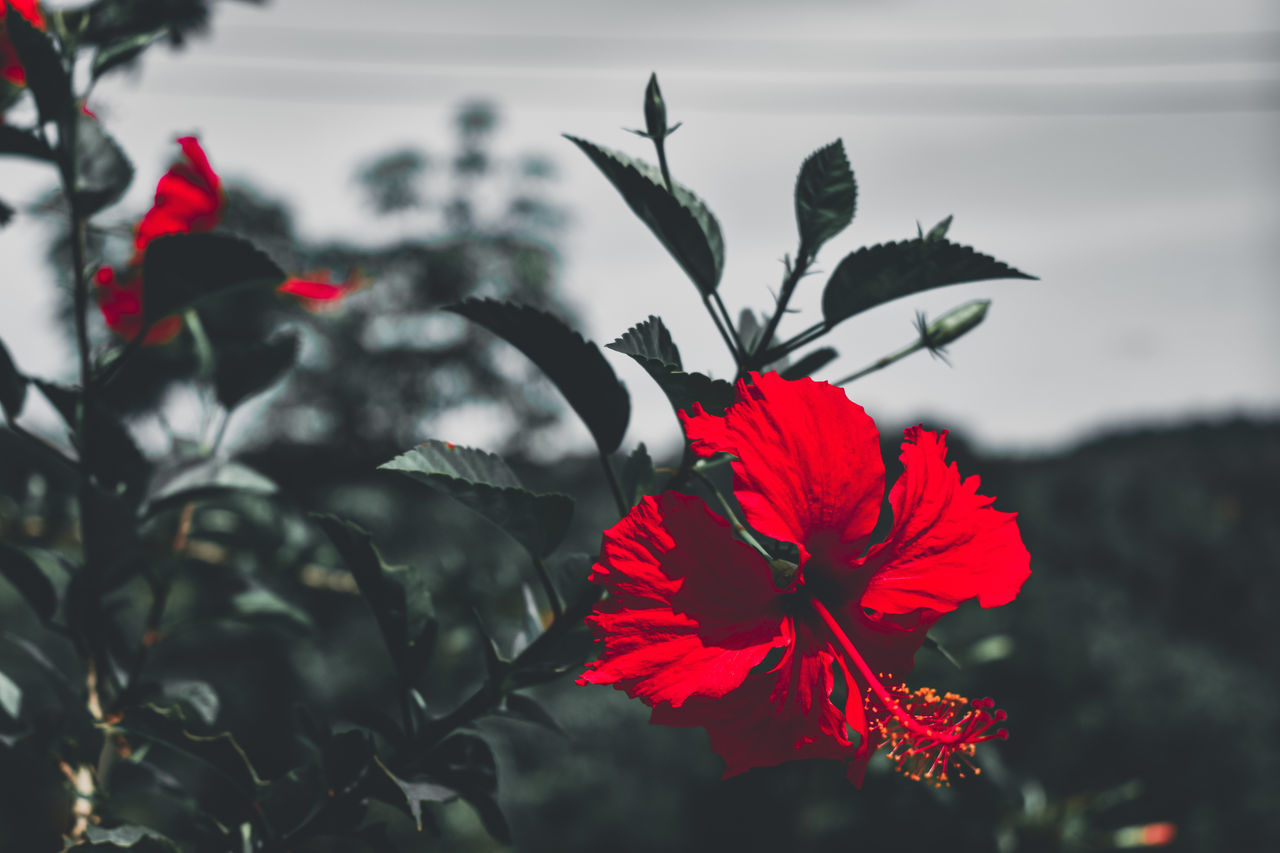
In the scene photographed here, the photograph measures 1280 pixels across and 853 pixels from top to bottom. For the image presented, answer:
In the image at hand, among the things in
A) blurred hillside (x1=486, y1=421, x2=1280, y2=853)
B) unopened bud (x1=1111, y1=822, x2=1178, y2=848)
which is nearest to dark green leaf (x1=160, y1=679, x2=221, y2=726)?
blurred hillside (x1=486, y1=421, x2=1280, y2=853)

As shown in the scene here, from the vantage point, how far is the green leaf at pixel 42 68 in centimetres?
76

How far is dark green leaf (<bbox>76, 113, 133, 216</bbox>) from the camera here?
882 millimetres

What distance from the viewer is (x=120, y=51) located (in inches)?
35.9

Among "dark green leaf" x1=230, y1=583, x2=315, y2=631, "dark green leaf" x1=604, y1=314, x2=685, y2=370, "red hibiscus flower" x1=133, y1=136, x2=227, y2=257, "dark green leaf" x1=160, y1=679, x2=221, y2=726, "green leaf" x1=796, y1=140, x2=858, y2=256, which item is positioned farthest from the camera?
"dark green leaf" x1=230, y1=583, x2=315, y2=631

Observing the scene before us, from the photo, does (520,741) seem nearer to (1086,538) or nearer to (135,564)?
(135,564)

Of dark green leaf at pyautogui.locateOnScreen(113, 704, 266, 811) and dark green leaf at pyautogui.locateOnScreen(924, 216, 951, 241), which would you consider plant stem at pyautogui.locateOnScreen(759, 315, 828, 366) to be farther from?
dark green leaf at pyautogui.locateOnScreen(113, 704, 266, 811)

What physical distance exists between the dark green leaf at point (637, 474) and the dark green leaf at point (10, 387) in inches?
23.1

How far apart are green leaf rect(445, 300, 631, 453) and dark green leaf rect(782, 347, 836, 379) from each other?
138 millimetres

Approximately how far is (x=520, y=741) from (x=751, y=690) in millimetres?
3374

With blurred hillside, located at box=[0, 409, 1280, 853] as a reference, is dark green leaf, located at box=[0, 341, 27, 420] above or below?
above

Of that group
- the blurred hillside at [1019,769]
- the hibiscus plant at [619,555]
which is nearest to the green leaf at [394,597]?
the hibiscus plant at [619,555]

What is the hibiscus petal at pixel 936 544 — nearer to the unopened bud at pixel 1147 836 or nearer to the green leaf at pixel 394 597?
the green leaf at pixel 394 597

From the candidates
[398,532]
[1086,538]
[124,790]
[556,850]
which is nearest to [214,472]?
[124,790]

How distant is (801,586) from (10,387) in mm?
742
